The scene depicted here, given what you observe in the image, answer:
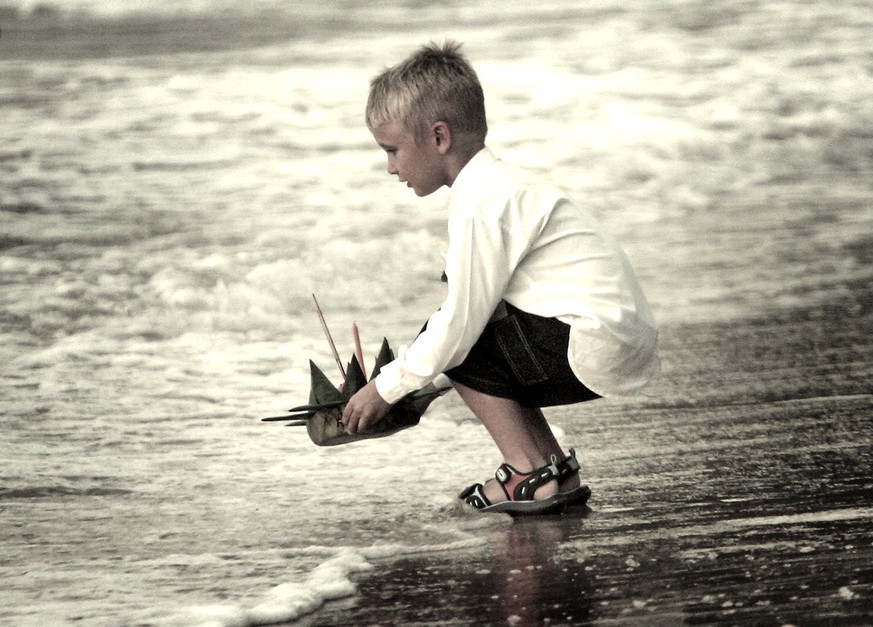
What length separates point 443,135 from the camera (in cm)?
191

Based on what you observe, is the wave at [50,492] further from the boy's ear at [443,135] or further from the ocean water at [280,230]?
the boy's ear at [443,135]

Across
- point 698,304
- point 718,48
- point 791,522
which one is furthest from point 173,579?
point 718,48

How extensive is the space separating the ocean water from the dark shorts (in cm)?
21

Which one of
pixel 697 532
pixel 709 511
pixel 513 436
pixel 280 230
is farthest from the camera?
pixel 280 230

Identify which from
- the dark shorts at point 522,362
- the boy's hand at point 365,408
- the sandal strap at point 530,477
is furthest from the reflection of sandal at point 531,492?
the boy's hand at point 365,408

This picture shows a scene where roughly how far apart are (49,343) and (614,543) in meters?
2.02

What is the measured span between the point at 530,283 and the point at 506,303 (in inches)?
1.9

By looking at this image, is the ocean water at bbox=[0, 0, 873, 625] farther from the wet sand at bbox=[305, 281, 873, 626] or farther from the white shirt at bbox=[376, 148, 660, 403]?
the white shirt at bbox=[376, 148, 660, 403]

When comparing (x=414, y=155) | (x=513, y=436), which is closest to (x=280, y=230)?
(x=414, y=155)

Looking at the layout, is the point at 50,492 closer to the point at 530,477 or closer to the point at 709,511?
the point at 530,477

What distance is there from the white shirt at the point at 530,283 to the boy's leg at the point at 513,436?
0.09 metres

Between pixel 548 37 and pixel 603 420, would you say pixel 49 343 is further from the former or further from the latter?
pixel 548 37

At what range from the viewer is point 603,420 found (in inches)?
94.7

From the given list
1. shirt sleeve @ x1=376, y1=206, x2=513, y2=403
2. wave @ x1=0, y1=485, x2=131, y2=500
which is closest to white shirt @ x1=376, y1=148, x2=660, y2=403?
shirt sleeve @ x1=376, y1=206, x2=513, y2=403
